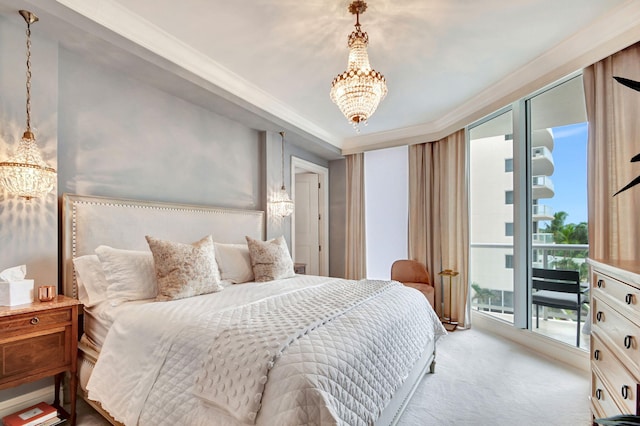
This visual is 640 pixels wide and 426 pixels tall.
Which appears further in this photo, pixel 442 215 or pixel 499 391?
pixel 442 215

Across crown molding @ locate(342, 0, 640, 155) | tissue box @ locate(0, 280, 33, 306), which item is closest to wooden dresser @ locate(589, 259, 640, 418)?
crown molding @ locate(342, 0, 640, 155)

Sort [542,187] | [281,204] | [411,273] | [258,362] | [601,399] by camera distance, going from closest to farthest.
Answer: [258,362] < [601,399] < [542,187] < [281,204] < [411,273]

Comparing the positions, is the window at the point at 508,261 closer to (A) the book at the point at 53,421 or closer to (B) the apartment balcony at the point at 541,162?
Result: (B) the apartment balcony at the point at 541,162

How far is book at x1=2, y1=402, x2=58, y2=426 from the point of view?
1.74 metres

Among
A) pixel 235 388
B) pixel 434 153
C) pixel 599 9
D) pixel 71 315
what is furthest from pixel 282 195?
pixel 599 9

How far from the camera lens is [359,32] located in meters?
2.15

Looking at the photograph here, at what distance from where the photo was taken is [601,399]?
170cm

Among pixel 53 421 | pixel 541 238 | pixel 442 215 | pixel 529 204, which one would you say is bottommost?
pixel 53 421

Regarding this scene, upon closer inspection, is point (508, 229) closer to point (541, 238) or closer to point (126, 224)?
point (541, 238)

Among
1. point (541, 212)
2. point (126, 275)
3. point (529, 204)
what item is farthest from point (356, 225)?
point (126, 275)

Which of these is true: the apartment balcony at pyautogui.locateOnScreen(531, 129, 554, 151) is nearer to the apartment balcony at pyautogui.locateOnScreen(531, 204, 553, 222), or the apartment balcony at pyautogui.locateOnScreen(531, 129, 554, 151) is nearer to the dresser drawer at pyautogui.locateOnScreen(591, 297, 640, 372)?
the apartment balcony at pyautogui.locateOnScreen(531, 204, 553, 222)

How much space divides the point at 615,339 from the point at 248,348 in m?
1.78

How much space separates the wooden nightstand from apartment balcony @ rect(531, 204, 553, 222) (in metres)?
3.98

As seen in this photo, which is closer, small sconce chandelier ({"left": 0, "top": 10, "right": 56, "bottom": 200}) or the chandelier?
small sconce chandelier ({"left": 0, "top": 10, "right": 56, "bottom": 200})
